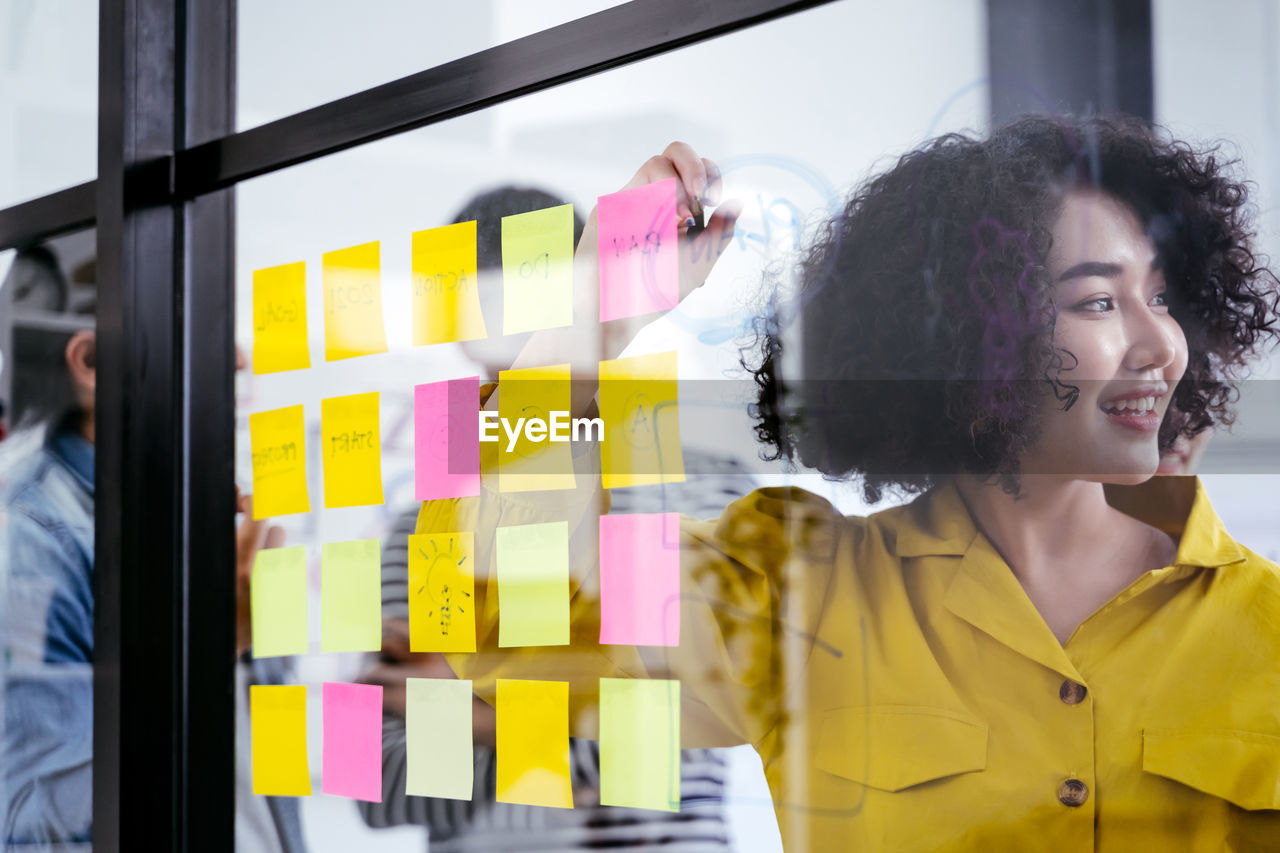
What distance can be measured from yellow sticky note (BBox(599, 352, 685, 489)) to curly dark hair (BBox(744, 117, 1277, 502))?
0.10 meters

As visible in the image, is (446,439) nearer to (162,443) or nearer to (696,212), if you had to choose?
(696,212)

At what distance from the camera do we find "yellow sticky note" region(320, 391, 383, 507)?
4.53 feet

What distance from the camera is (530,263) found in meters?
1.26

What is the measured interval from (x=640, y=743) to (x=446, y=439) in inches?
16.1

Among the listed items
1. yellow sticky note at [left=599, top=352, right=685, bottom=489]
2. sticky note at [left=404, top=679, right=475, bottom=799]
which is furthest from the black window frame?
yellow sticky note at [left=599, top=352, right=685, bottom=489]

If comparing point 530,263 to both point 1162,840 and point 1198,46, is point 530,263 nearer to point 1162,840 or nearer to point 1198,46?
point 1198,46

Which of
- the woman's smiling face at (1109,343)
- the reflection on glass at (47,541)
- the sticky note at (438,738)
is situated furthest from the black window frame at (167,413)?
the woman's smiling face at (1109,343)

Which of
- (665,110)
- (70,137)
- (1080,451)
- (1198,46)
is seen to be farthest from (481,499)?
(70,137)

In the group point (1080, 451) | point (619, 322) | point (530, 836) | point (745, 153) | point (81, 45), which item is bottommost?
point (530, 836)

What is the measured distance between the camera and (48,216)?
1.72 m

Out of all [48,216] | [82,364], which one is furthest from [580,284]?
[48,216]

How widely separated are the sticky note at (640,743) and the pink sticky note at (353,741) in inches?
12.6

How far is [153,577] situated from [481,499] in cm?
55

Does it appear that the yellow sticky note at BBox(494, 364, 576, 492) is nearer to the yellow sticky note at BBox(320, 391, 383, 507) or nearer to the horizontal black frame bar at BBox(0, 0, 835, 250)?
the yellow sticky note at BBox(320, 391, 383, 507)
